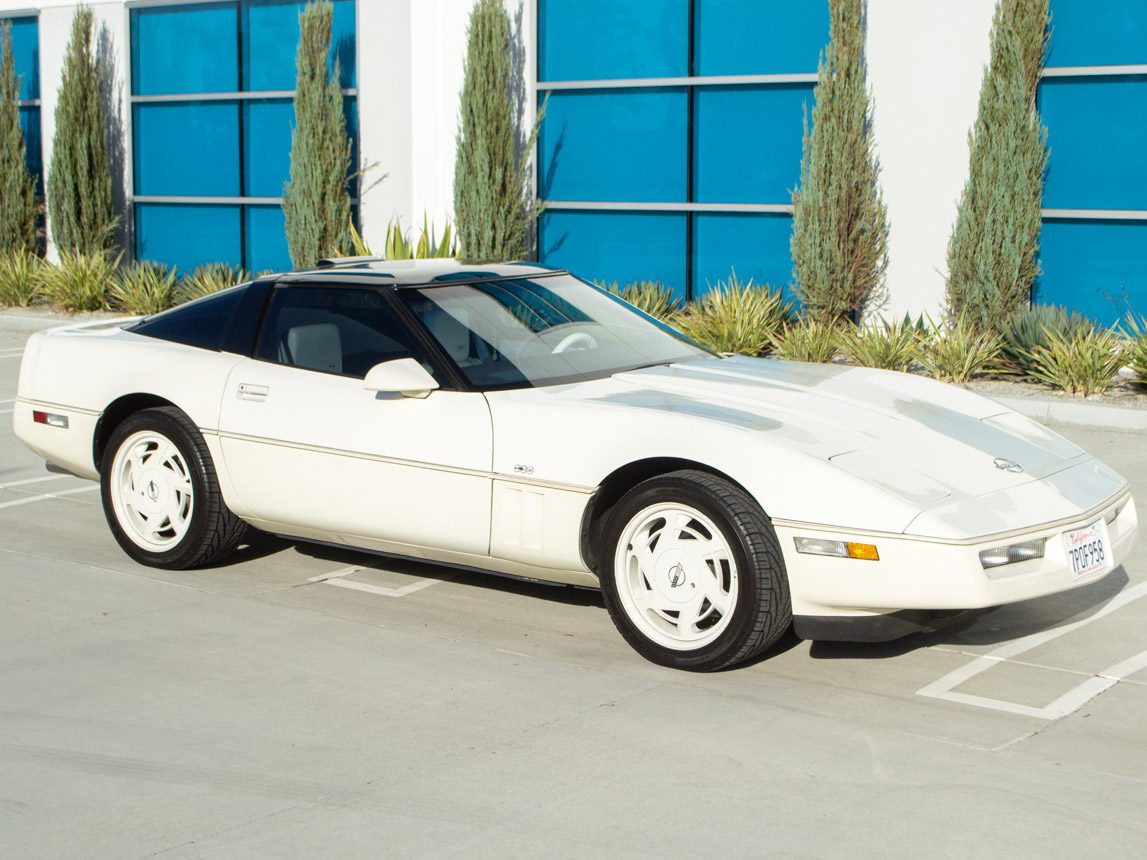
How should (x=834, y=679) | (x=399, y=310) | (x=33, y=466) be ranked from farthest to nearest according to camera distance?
1. (x=33, y=466)
2. (x=399, y=310)
3. (x=834, y=679)

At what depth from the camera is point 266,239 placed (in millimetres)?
19141

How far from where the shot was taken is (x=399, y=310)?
673 centimetres

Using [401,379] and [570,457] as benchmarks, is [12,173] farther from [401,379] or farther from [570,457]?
[570,457]

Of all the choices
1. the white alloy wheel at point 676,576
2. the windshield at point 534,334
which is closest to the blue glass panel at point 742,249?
the windshield at point 534,334

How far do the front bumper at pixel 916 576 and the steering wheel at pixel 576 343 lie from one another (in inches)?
66.2

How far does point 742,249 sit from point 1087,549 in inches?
394

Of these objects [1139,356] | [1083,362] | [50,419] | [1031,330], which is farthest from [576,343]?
[1031,330]

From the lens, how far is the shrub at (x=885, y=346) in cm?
1292

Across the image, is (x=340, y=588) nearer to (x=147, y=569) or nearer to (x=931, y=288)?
(x=147, y=569)

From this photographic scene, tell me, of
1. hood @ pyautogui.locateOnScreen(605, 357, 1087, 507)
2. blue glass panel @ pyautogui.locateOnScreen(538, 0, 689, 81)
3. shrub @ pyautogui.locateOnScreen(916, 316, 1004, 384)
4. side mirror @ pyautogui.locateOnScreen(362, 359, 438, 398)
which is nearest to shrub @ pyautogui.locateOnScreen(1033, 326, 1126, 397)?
shrub @ pyautogui.locateOnScreen(916, 316, 1004, 384)

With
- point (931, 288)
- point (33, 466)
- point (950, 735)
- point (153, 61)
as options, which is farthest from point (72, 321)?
point (950, 735)

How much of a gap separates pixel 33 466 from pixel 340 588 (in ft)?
12.7

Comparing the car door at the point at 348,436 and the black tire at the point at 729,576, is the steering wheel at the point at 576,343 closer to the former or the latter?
the car door at the point at 348,436

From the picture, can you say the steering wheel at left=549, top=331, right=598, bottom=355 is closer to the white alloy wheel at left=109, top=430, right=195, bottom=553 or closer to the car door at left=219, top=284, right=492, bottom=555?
the car door at left=219, top=284, right=492, bottom=555
